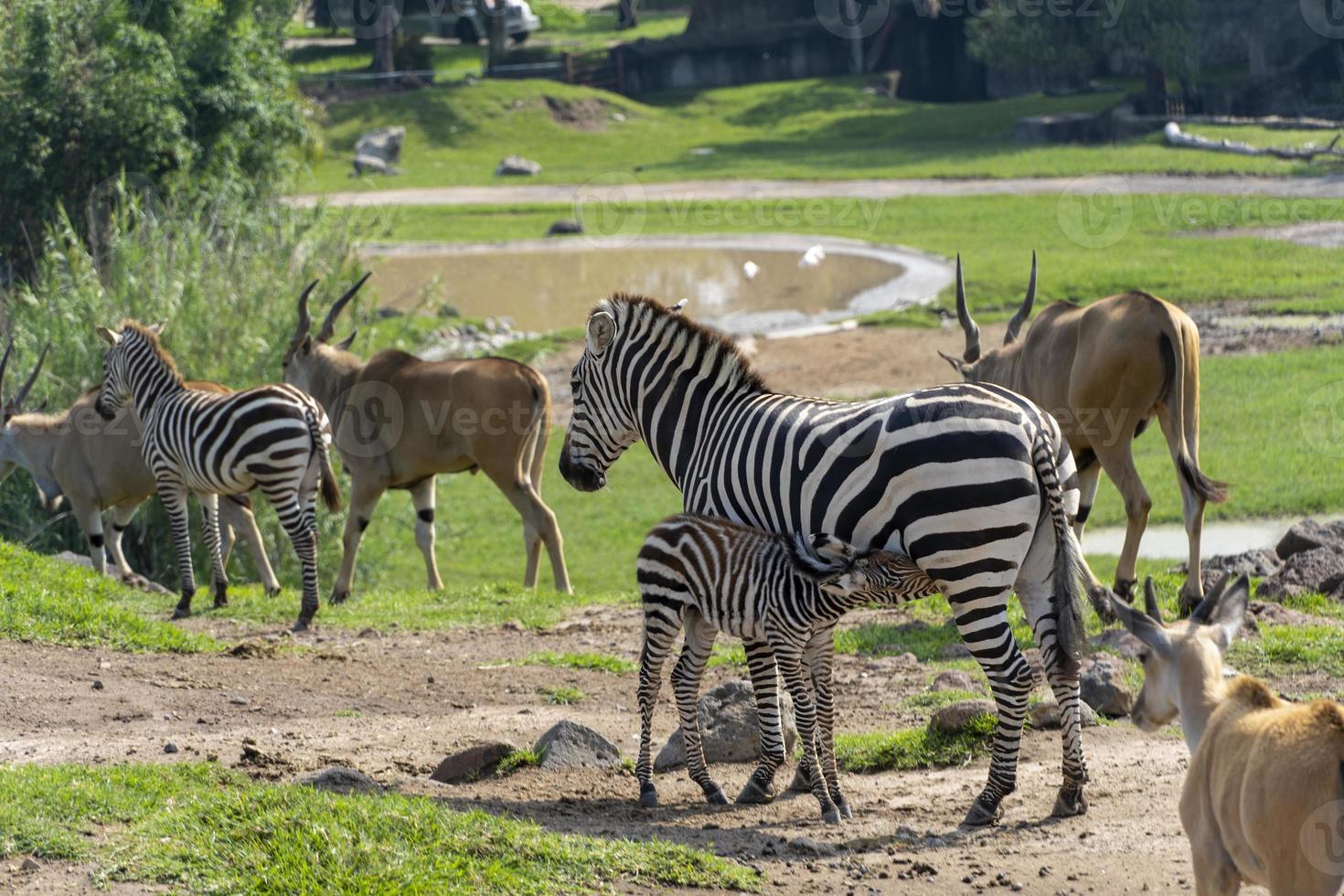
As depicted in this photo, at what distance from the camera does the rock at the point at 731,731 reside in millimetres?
8633

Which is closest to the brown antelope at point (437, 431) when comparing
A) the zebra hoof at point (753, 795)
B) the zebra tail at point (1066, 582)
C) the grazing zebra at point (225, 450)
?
the grazing zebra at point (225, 450)

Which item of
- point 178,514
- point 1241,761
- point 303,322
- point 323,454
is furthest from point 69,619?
point 1241,761

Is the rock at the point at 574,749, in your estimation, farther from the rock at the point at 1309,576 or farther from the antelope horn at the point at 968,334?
the antelope horn at the point at 968,334

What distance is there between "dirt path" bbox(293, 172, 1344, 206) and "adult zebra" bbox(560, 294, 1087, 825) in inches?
1121

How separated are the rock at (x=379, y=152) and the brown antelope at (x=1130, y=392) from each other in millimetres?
36846

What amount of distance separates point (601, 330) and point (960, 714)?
9.47 ft

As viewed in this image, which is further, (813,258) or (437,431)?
(813,258)

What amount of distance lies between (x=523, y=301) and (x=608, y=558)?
46.1ft

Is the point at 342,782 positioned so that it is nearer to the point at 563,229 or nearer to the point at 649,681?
the point at 649,681

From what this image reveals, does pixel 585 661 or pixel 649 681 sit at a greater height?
pixel 649 681

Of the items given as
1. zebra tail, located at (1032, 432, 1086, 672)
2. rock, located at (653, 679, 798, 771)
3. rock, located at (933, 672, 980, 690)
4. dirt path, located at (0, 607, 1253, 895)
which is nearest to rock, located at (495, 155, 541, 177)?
dirt path, located at (0, 607, 1253, 895)

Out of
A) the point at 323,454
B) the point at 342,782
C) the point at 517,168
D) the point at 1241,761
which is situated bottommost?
the point at 517,168

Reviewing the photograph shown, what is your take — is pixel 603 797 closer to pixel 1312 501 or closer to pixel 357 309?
pixel 1312 501

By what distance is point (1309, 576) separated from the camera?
11.3 m
